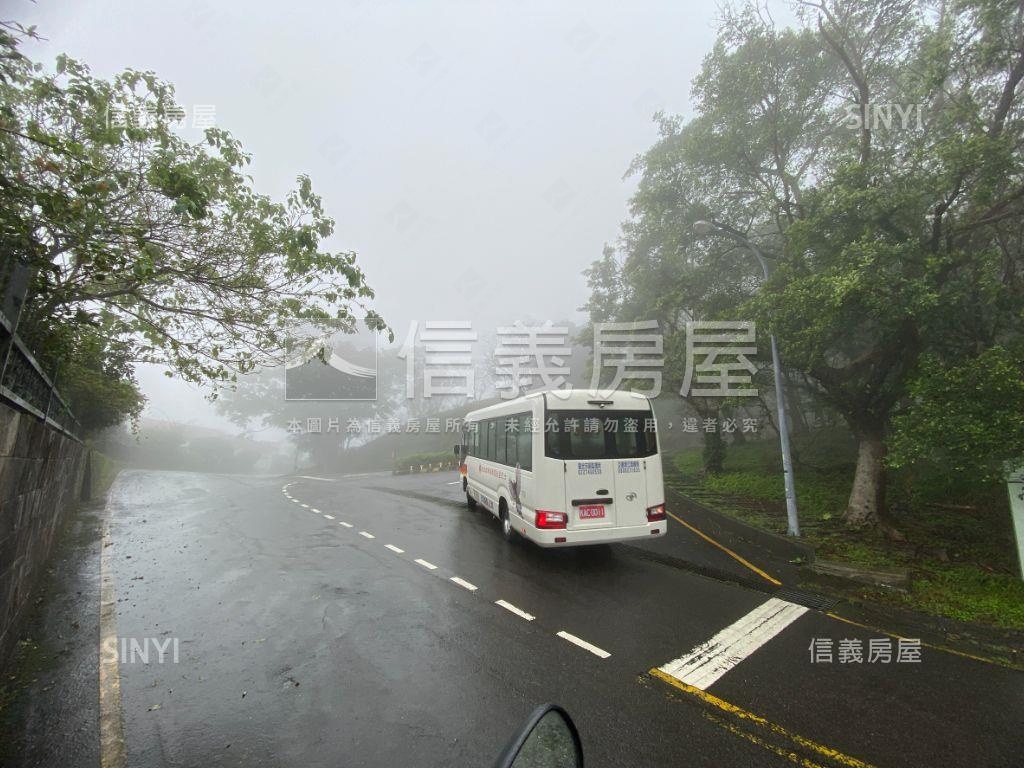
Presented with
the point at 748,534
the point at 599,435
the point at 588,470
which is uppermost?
the point at 599,435

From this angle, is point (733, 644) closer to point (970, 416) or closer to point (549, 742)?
point (549, 742)

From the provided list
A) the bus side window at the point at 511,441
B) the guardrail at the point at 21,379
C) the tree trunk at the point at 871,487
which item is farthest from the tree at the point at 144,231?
the tree trunk at the point at 871,487

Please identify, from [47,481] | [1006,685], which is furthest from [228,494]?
[1006,685]

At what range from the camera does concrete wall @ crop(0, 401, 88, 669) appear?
178 inches

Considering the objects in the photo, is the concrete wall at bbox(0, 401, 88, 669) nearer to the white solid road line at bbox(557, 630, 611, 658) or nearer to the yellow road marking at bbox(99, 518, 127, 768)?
the yellow road marking at bbox(99, 518, 127, 768)

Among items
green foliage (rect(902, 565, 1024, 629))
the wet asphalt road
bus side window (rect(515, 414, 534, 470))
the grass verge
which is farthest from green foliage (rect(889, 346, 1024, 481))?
bus side window (rect(515, 414, 534, 470))

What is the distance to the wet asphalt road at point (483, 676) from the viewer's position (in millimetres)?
3635

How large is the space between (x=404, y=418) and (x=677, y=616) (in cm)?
5621

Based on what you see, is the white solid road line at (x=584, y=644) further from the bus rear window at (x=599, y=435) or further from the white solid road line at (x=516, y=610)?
the bus rear window at (x=599, y=435)

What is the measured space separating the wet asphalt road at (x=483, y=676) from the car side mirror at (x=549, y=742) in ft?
7.08

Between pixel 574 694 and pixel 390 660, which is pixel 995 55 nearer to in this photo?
pixel 574 694

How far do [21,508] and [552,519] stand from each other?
6.87 metres

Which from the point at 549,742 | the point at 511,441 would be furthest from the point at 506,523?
the point at 549,742

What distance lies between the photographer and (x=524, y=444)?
29.4ft
